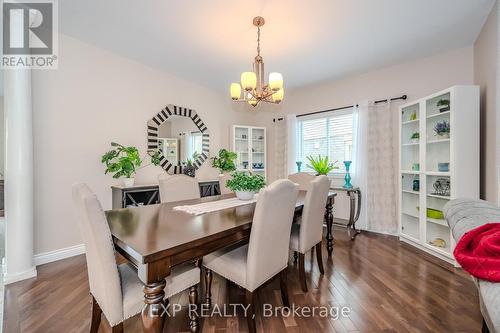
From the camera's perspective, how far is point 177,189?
2463 mm

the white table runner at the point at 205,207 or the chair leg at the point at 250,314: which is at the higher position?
the white table runner at the point at 205,207

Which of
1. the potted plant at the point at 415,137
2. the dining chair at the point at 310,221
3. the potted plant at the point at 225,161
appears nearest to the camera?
the dining chair at the point at 310,221

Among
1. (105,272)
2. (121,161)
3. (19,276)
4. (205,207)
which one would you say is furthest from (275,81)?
(19,276)

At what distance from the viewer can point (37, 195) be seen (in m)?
2.46

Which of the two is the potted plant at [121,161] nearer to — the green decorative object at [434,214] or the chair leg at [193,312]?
the chair leg at [193,312]

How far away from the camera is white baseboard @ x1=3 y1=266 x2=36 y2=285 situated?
6.79 feet

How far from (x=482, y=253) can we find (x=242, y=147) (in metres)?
4.07

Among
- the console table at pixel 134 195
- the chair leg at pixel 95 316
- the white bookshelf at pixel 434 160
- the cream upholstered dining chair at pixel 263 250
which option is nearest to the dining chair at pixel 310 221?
the cream upholstered dining chair at pixel 263 250

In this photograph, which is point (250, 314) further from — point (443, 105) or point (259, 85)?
point (443, 105)

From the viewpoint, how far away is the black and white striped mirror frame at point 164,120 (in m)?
3.47

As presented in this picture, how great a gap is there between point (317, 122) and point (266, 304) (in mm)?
3412

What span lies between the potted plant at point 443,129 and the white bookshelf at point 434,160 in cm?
4

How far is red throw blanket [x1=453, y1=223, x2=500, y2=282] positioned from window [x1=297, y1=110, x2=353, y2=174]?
302cm

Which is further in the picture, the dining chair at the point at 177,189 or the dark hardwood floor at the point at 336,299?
the dining chair at the point at 177,189
